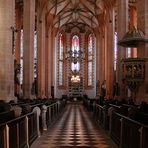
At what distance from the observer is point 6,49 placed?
18.3m

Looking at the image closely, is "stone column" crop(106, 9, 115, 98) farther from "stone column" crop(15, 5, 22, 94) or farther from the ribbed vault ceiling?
"stone column" crop(15, 5, 22, 94)

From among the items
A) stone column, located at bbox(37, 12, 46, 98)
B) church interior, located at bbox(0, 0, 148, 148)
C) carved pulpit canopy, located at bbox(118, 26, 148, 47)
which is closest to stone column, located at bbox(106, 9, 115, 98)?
church interior, located at bbox(0, 0, 148, 148)

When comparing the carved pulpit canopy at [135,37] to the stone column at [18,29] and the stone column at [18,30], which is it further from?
the stone column at [18,30]

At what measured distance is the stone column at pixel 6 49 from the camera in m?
18.0

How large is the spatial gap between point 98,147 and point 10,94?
971 centimetres

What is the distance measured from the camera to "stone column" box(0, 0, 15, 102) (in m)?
18.0

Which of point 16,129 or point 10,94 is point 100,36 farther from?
point 16,129

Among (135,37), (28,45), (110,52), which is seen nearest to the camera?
(135,37)

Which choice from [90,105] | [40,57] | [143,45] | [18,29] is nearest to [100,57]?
[18,29]

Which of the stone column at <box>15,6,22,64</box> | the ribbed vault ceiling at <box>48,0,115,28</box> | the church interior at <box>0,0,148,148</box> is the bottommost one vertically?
the church interior at <box>0,0,148,148</box>

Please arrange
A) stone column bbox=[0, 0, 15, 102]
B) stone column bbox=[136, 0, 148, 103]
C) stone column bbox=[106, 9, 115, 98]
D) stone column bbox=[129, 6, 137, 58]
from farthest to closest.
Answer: stone column bbox=[129, 6, 137, 58] → stone column bbox=[106, 9, 115, 98] → stone column bbox=[0, 0, 15, 102] → stone column bbox=[136, 0, 148, 103]

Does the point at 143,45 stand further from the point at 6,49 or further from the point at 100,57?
the point at 100,57

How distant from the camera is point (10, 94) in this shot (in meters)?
18.5

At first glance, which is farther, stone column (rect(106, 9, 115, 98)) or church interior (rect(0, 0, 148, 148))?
stone column (rect(106, 9, 115, 98))
